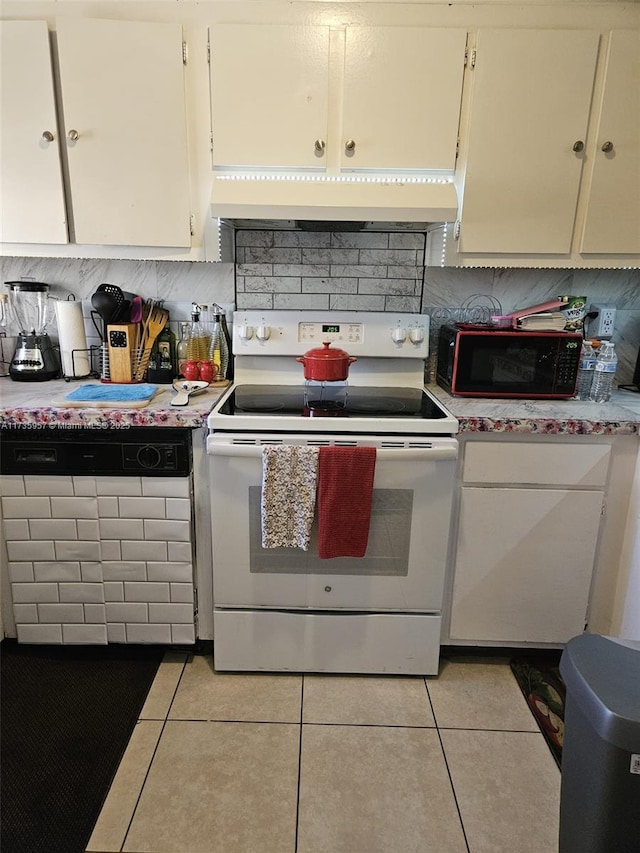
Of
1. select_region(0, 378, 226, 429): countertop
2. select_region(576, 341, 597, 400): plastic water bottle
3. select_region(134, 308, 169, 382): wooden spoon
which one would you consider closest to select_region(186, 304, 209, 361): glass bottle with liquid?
select_region(134, 308, 169, 382): wooden spoon

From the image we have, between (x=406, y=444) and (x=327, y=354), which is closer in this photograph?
(x=406, y=444)

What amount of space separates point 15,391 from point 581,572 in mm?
2080

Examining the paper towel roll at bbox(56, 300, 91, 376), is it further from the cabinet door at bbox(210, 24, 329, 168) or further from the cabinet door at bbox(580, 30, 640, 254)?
the cabinet door at bbox(580, 30, 640, 254)

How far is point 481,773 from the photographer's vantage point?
5.15 ft

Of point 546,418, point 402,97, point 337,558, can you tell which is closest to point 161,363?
point 337,558

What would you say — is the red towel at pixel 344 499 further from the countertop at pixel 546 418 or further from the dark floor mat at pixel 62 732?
the dark floor mat at pixel 62 732

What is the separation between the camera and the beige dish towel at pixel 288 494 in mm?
1646

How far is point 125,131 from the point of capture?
1.83 metres

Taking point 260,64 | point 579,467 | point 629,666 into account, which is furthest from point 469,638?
point 260,64

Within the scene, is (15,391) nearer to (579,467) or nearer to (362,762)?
(362,762)

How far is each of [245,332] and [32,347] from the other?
818mm

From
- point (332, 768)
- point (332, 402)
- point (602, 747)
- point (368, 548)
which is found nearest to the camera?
point (602, 747)

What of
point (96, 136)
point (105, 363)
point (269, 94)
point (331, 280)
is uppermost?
point (269, 94)

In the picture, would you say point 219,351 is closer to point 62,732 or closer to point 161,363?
point 161,363
